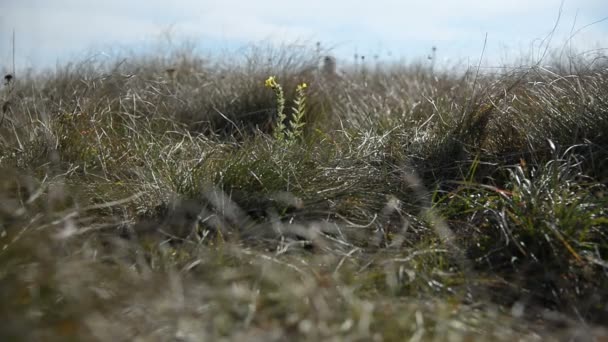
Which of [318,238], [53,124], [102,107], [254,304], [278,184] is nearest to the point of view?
[254,304]

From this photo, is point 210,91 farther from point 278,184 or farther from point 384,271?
point 384,271

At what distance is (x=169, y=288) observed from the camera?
173cm

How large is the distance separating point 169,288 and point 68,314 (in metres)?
0.28

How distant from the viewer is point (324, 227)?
8.20 feet

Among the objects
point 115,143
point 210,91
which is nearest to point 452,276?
point 115,143

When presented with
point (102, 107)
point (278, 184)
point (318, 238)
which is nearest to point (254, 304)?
point (318, 238)

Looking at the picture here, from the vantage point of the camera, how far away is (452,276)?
2.16 metres

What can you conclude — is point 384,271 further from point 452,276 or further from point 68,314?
point 68,314

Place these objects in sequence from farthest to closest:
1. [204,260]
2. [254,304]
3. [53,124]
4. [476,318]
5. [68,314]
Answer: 1. [53,124]
2. [204,260]
3. [476,318]
4. [254,304]
5. [68,314]

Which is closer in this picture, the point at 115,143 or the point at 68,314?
the point at 68,314

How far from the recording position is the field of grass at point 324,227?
5.49ft

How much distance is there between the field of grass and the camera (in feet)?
5.49

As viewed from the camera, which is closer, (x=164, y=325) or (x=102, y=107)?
(x=164, y=325)

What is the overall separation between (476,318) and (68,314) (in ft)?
3.62
